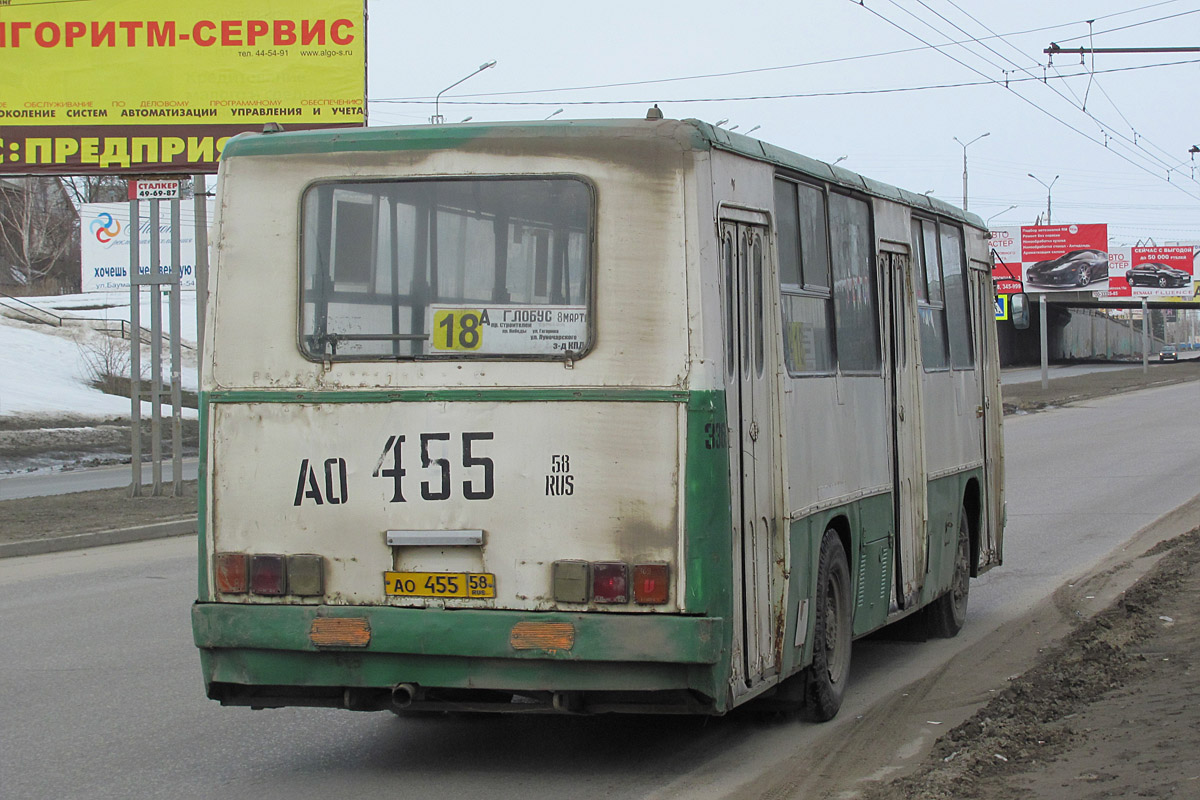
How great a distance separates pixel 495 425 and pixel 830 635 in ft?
7.75

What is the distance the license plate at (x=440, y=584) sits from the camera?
6129 mm

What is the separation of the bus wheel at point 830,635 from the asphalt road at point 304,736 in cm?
14

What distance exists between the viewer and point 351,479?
20.6 ft

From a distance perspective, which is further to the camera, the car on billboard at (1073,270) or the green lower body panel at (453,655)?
the car on billboard at (1073,270)

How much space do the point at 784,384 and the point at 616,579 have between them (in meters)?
1.46

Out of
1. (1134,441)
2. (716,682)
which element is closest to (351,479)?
(716,682)

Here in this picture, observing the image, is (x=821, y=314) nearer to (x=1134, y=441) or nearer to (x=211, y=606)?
(x=211, y=606)

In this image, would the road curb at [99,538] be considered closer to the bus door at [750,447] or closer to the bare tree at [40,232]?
the bus door at [750,447]

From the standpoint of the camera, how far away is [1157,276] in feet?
294

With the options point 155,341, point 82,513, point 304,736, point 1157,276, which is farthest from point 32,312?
point 1157,276

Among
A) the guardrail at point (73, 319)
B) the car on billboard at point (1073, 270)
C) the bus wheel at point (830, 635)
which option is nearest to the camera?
the bus wheel at point (830, 635)

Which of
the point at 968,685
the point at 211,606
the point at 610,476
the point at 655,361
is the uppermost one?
the point at 655,361

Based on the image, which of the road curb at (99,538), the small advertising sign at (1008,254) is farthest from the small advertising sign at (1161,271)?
the road curb at (99,538)

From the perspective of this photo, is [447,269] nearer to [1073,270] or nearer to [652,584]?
[652,584]
